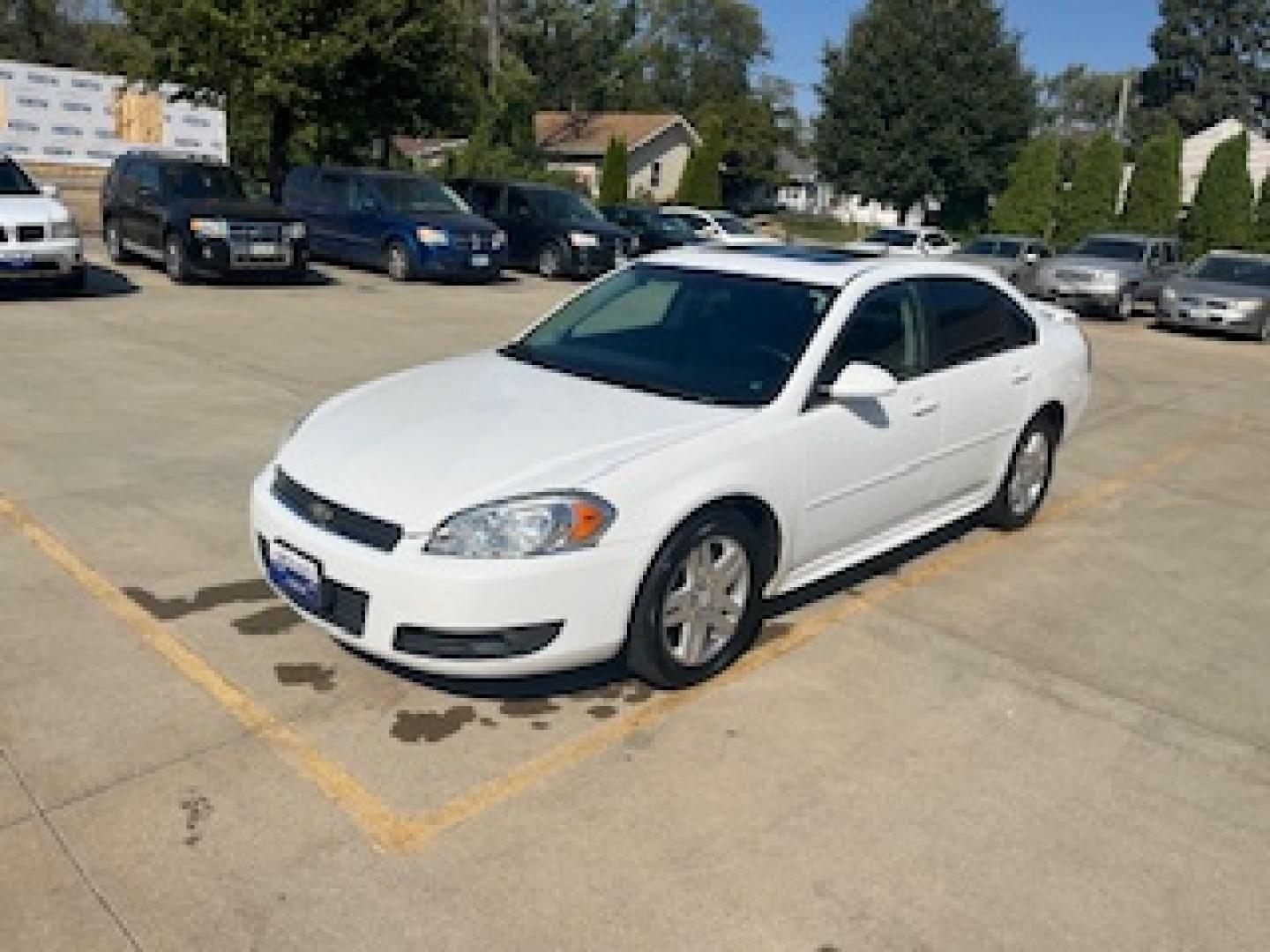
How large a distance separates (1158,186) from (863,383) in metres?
31.5

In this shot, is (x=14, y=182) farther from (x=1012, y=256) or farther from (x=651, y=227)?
(x=1012, y=256)

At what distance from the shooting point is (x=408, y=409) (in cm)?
402

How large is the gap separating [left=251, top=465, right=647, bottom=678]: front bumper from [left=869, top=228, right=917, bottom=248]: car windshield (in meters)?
21.0

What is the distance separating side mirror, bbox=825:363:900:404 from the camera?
13.1 ft

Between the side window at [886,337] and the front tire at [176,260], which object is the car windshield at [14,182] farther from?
the side window at [886,337]

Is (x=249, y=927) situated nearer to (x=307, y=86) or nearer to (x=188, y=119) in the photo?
(x=307, y=86)

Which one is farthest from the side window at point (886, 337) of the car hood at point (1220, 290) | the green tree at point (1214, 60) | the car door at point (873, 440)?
the green tree at point (1214, 60)

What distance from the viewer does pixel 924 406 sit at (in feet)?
15.2

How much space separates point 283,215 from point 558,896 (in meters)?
13.0

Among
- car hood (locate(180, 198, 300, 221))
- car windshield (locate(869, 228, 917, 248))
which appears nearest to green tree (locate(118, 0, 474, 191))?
car hood (locate(180, 198, 300, 221))

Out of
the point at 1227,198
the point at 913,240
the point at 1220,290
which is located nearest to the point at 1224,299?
the point at 1220,290

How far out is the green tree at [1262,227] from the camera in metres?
30.1

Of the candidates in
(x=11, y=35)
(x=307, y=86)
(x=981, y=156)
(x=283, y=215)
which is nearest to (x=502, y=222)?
(x=307, y=86)

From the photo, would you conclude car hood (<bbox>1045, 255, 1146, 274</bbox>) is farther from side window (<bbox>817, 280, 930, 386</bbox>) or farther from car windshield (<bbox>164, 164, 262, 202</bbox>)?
side window (<bbox>817, 280, 930, 386</bbox>)
